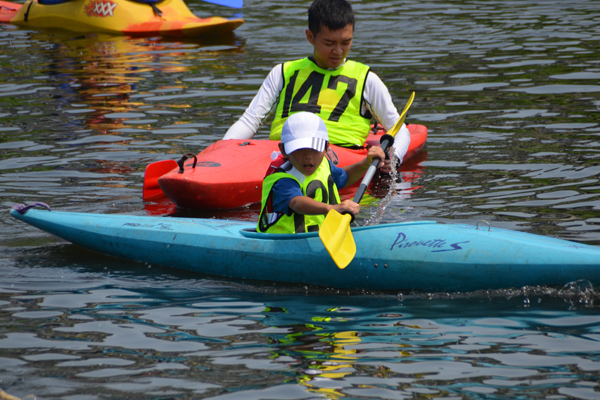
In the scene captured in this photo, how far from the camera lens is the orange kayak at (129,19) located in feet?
40.9

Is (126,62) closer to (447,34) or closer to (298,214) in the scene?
(447,34)

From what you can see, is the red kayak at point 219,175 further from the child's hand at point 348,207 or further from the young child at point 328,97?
the child's hand at point 348,207

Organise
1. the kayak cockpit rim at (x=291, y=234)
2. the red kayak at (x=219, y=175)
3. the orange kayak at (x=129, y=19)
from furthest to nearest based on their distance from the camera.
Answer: the orange kayak at (x=129, y=19)
the red kayak at (x=219, y=175)
the kayak cockpit rim at (x=291, y=234)

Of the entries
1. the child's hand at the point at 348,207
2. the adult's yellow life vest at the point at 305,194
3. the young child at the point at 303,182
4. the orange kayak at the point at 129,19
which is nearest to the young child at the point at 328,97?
the young child at the point at 303,182

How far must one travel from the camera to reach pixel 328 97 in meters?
5.70

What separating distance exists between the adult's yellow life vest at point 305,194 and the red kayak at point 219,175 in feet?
3.49

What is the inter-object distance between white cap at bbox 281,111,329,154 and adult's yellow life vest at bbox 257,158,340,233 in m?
0.21

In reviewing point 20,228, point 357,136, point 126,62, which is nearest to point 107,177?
point 20,228

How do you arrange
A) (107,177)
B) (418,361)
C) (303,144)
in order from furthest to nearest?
(107,177) → (303,144) → (418,361)

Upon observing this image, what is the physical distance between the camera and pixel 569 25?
1196 cm

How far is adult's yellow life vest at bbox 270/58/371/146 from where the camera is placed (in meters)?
5.70

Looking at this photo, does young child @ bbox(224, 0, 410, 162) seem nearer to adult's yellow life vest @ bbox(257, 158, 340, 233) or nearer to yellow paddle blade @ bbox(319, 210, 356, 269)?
adult's yellow life vest @ bbox(257, 158, 340, 233)

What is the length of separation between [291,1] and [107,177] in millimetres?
10127

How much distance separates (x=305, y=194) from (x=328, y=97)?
1.88 metres
